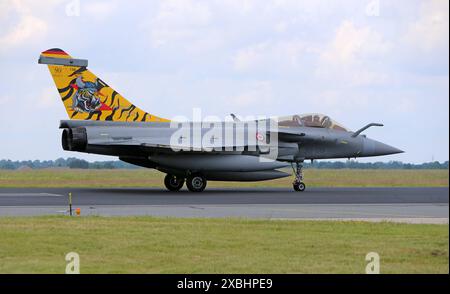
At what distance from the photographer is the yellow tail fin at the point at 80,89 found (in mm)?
27906

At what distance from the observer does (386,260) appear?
36.4 feet

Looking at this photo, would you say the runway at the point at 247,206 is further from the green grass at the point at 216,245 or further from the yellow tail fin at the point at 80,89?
the yellow tail fin at the point at 80,89

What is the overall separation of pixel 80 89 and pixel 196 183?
5362mm

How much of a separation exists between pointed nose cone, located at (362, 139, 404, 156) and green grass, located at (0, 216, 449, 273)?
52.3 feet

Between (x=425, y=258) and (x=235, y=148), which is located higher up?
(x=235, y=148)

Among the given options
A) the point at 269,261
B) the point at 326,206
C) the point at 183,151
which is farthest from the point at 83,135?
the point at 269,261

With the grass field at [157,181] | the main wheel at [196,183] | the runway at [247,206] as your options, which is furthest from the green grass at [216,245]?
the grass field at [157,181]

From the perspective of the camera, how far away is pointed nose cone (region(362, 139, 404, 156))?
31766 mm

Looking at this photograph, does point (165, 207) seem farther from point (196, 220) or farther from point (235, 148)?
point (235, 148)

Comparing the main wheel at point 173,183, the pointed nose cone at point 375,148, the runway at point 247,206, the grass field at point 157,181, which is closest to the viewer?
the runway at point 247,206

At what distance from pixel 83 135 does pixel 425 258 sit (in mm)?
17538

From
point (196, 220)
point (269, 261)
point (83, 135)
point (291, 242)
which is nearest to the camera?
point (269, 261)

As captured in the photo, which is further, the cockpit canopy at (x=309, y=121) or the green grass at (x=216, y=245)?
the cockpit canopy at (x=309, y=121)
